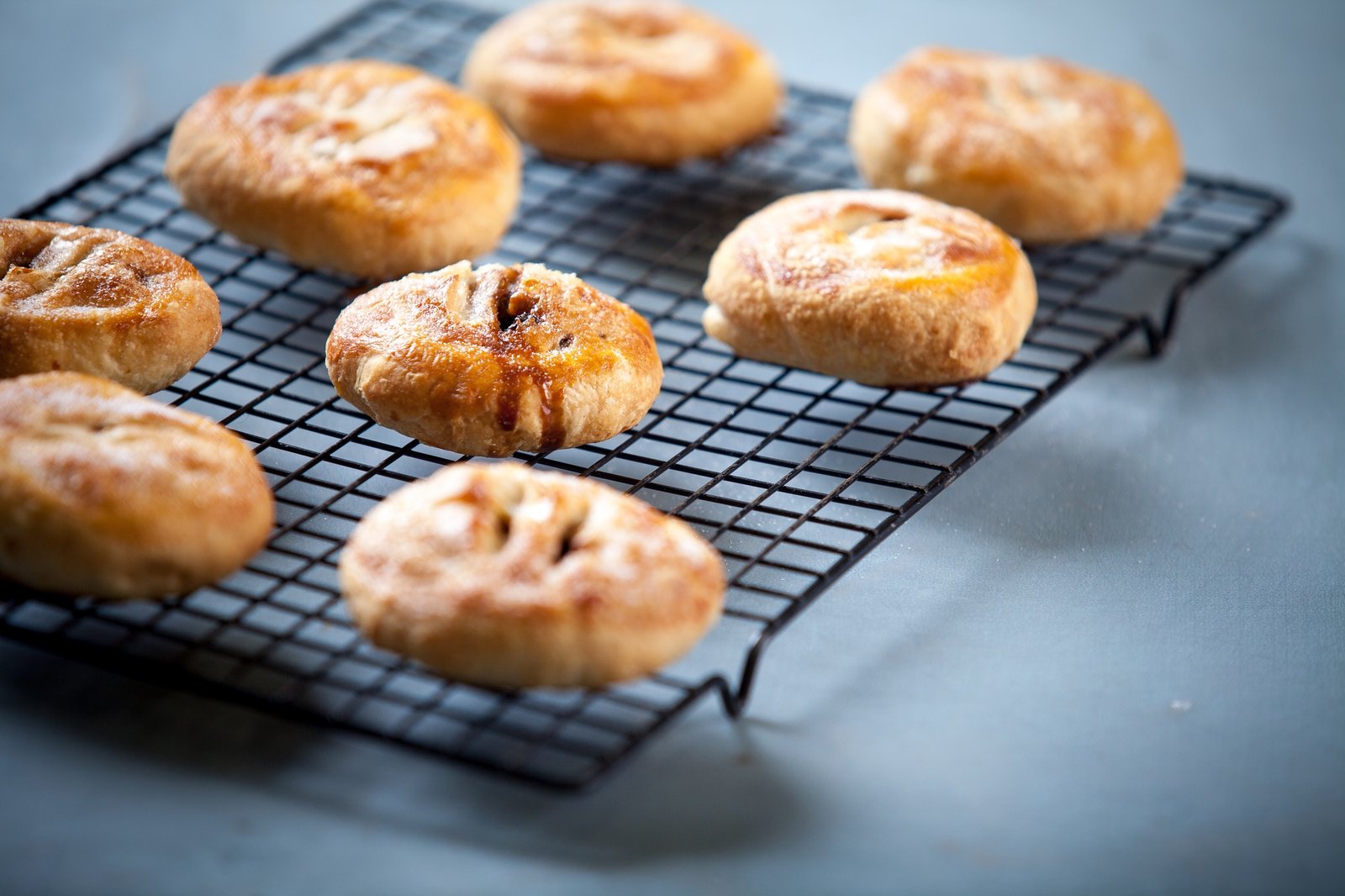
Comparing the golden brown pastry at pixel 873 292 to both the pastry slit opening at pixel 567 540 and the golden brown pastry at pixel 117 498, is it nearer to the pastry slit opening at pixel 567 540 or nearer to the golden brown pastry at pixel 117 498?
the pastry slit opening at pixel 567 540

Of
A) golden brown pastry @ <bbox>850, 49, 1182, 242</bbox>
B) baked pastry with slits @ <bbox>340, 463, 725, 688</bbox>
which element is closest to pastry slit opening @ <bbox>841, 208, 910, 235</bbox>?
golden brown pastry @ <bbox>850, 49, 1182, 242</bbox>

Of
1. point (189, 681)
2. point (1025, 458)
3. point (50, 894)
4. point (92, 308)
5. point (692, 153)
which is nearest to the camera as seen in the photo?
point (50, 894)

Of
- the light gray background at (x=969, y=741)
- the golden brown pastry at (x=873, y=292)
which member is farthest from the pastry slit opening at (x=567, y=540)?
the golden brown pastry at (x=873, y=292)

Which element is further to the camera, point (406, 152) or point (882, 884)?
point (406, 152)

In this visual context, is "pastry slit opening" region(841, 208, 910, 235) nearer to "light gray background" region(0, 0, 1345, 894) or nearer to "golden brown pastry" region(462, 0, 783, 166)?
"light gray background" region(0, 0, 1345, 894)

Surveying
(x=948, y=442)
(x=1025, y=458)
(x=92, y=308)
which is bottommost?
(x=1025, y=458)

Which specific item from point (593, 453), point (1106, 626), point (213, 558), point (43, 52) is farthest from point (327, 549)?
point (43, 52)

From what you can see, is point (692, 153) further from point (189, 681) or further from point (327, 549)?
point (189, 681)

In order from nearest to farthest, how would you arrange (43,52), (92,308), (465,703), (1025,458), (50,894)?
1. (50,894)
2. (465,703)
3. (92,308)
4. (1025,458)
5. (43,52)

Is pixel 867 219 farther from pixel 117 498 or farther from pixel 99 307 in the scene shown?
pixel 117 498
